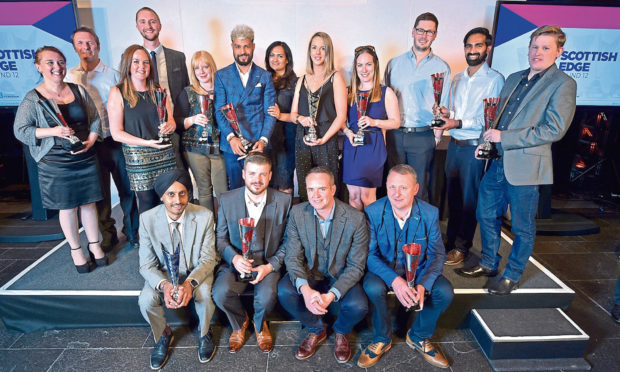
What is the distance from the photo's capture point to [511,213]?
2.78m

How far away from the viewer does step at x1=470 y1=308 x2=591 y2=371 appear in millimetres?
2553

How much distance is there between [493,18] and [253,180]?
3952mm

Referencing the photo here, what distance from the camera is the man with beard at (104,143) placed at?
3332mm

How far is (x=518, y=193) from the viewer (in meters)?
2.66

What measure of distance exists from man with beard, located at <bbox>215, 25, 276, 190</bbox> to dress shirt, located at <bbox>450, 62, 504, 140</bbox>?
155 centimetres

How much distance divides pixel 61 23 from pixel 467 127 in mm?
4473

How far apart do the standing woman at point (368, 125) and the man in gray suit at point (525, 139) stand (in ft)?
2.56

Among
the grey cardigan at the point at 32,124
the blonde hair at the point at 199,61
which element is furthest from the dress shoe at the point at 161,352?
the blonde hair at the point at 199,61

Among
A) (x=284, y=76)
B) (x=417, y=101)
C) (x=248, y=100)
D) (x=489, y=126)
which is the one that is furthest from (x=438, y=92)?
(x=248, y=100)

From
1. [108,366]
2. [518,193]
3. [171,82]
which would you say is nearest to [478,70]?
[518,193]

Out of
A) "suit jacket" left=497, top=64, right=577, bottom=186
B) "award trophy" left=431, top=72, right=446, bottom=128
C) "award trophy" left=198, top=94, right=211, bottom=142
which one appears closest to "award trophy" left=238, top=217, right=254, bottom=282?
"award trophy" left=198, top=94, right=211, bottom=142

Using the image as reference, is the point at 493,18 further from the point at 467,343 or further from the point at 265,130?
the point at 467,343

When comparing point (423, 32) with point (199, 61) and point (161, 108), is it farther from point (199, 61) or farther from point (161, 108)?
point (161, 108)

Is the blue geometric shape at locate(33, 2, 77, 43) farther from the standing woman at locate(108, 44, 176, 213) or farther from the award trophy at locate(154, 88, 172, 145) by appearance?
the award trophy at locate(154, 88, 172, 145)
